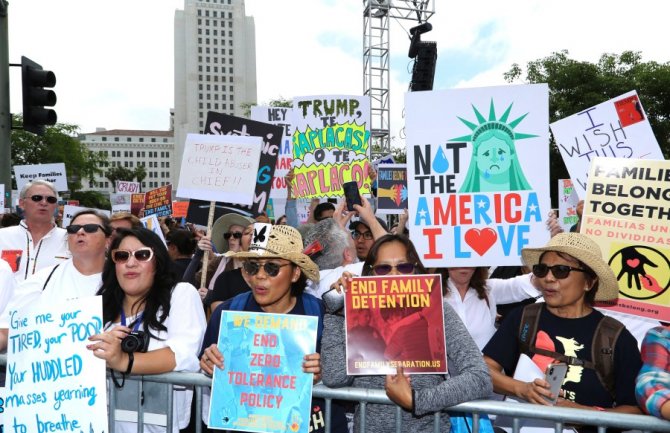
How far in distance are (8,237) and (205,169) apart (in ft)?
5.87

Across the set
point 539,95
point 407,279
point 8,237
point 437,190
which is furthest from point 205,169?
point 407,279

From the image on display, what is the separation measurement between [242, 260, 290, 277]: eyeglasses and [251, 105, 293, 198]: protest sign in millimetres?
5907

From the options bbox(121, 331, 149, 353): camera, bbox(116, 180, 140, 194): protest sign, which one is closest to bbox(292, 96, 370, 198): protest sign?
bbox(121, 331, 149, 353): camera

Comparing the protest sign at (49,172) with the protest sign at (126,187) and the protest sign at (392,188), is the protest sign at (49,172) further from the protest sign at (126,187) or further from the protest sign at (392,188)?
the protest sign at (126,187)

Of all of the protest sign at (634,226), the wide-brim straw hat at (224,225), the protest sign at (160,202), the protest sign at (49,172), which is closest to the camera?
the protest sign at (634,226)

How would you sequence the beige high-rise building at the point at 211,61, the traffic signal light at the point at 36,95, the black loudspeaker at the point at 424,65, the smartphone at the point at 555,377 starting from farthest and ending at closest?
the beige high-rise building at the point at 211,61 → the black loudspeaker at the point at 424,65 → the traffic signal light at the point at 36,95 → the smartphone at the point at 555,377

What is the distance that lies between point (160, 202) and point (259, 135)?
5037 millimetres

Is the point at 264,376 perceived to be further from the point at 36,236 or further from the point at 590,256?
the point at 36,236

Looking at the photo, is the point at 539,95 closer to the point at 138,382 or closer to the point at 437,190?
the point at 437,190

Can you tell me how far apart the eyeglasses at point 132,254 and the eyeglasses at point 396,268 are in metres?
1.20

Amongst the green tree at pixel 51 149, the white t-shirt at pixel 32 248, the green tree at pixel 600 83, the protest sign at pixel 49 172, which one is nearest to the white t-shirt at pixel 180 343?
the white t-shirt at pixel 32 248

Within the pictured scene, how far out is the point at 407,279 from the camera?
2.64 m

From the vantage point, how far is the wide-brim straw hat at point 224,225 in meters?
6.15

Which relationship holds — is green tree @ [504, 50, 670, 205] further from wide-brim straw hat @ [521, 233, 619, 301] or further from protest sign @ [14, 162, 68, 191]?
wide-brim straw hat @ [521, 233, 619, 301]
